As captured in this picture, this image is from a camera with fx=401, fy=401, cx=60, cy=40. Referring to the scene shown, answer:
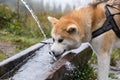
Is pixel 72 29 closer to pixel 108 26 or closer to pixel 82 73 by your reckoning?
pixel 108 26

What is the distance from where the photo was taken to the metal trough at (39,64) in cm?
577

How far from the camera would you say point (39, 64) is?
6543mm

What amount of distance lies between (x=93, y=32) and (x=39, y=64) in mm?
1021

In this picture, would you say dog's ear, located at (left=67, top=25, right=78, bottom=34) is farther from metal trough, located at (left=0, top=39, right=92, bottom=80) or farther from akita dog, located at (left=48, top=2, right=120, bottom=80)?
metal trough, located at (left=0, top=39, right=92, bottom=80)

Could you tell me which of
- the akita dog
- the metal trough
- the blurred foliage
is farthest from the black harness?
the blurred foliage

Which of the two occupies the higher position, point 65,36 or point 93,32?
point 65,36

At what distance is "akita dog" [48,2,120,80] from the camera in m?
6.30

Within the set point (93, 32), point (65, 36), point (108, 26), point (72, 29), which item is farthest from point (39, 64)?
point (108, 26)

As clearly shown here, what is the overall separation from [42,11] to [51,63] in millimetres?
7408

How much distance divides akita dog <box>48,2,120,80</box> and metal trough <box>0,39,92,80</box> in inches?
11.1

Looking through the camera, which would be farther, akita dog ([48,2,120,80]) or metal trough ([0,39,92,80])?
akita dog ([48,2,120,80])

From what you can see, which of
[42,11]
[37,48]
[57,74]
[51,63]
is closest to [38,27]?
[42,11]

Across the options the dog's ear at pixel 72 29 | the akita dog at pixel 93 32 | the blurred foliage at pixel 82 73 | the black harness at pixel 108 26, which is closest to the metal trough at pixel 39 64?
the blurred foliage at pixel 82 73

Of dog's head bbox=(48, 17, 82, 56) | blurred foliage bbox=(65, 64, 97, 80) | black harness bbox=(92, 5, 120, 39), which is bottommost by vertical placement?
blurred foliage bbox=(65, 64, 97, 80)
